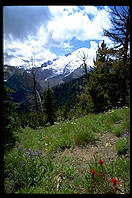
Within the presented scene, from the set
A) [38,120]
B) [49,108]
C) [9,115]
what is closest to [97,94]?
[9,115]

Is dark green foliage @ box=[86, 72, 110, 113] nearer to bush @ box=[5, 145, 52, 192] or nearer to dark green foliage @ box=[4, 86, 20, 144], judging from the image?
dark green foliage @ box=[4, 86, 20, 144]

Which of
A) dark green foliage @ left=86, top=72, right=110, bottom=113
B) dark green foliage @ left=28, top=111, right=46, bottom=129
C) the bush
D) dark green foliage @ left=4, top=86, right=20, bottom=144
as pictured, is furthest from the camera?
dark green foliage @ left=28, top=111, right=46, bottom=129

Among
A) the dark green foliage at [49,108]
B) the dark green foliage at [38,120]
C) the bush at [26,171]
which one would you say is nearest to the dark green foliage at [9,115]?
the bush at [26,171]

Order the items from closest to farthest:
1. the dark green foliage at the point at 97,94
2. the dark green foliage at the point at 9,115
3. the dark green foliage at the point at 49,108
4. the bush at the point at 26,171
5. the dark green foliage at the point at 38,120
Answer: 1. the bush at the point at 26,171
2. the dark green foliage at the point at 9,115
3. the dark green foliage at the point at 97,94
4. the dark green foliage at the point at 38,120
5. the dark green foliage at the point at 49,108

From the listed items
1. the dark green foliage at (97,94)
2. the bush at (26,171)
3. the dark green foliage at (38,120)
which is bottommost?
the dark green foliage at (38,120)

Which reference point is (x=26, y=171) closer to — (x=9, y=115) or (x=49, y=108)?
(x=9, y=115)

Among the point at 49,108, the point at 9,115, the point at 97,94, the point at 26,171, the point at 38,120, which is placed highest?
the point at 97,94

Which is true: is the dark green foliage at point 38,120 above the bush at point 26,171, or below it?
below

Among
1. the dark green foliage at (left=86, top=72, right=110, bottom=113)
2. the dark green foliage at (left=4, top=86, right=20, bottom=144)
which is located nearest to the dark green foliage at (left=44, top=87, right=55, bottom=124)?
the dark green foliage at (left=86, top=72, right=110, bottom=113)

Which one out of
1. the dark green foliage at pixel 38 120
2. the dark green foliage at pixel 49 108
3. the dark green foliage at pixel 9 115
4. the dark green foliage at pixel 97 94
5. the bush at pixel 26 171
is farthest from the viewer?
the dark green foliage at pixel 49 108

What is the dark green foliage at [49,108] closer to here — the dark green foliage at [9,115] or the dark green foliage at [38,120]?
the dark green foliage at [38,120]
